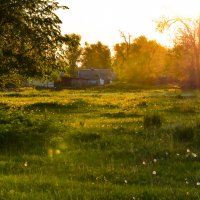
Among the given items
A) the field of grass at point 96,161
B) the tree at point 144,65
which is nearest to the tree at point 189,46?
the tree at point 144,65

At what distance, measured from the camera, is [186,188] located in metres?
8.79

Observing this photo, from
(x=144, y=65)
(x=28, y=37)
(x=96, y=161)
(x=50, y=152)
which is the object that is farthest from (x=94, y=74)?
(x=96, y=161)

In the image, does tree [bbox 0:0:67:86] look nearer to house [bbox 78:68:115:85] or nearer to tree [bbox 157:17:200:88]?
tree [bbox 157:17:200:88]

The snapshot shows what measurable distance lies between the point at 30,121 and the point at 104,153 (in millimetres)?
4571

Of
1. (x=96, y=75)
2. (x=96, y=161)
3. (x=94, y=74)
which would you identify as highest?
(x=94, y=74)

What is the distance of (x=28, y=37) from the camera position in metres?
32.1

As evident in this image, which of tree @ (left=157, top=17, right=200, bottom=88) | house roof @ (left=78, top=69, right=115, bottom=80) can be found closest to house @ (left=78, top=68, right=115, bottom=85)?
house roof @ (left=78, top=69, right=115, bottom=80)

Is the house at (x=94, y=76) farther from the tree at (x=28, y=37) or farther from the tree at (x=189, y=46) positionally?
the tree at (x=28, y=37)

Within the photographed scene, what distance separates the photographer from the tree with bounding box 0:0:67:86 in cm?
3125

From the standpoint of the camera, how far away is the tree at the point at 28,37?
103ft

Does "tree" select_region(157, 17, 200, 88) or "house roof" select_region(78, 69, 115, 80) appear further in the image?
"house roof" select_region(78, 69, 115, 80)

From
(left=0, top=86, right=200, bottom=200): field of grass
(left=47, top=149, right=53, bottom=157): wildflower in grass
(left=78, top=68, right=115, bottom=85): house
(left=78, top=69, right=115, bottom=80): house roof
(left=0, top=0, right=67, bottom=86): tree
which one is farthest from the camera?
(left=78, top=69, right=115, bottom=80): house roof

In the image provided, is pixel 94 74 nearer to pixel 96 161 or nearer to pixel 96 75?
pixel 96 75

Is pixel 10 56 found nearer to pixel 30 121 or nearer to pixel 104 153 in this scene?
pixel 30 121
